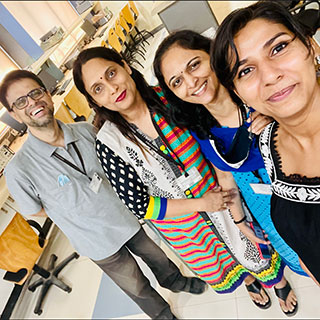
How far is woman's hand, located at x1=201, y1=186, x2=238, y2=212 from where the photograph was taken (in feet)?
3.68

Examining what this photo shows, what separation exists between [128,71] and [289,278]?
5.44 feet

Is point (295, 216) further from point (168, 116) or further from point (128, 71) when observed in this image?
point (128, 71)

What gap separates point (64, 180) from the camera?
1274mm

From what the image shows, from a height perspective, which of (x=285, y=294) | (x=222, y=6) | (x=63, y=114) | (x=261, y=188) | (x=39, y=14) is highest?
(x=39, y=14)

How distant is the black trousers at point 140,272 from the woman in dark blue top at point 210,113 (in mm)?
776

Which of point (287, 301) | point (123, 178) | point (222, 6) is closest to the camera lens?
point (123, 178)

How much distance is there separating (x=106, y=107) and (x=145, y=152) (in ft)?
0.83

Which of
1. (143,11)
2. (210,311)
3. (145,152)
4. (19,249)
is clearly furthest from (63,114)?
(143,11)

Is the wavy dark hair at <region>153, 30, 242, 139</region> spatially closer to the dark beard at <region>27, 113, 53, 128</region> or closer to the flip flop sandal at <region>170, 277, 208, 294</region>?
the dark beard at <region>27, 113, 53, 128</region>

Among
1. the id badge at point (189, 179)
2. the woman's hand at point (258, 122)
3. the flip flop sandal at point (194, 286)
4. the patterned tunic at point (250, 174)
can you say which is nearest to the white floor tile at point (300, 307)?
the flip flop sandal at point (194, 286)

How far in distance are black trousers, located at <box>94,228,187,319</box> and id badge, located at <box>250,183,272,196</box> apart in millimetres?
791

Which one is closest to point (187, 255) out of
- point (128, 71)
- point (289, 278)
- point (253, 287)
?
point (253, 287)

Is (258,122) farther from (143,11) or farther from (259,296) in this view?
(143,11)

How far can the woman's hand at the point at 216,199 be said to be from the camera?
3.68ft
